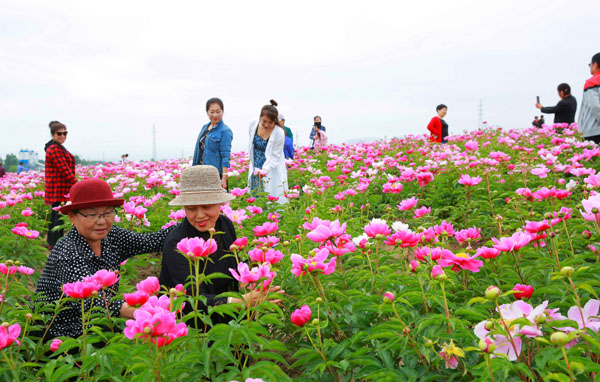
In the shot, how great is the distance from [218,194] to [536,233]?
Result: 148 centimetres

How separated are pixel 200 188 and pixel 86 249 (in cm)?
64

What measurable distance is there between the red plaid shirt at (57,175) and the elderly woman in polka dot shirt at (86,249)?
8.59ft

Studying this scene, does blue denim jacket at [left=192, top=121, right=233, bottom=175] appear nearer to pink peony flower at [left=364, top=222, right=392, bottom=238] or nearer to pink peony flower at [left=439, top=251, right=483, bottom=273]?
pink peony flower at [left=364, top=222, right=392, bottom=238]

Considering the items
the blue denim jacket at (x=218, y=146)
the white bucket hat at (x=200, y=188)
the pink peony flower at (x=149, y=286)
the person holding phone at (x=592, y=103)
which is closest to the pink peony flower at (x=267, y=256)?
the pink peony flower at (x=149, y=286)

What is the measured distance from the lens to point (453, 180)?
185 inches

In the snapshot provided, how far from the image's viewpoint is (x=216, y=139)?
4.54 m

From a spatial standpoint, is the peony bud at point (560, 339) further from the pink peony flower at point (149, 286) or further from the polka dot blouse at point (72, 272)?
the polka dot blouse at point (72, 272)

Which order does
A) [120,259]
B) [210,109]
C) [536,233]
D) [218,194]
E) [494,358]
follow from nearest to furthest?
[494,358] < [536,233] < [218,194] < [120,259] < [210,109]

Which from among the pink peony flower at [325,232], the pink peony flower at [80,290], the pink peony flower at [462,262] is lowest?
the pink peony flower at [80,290]

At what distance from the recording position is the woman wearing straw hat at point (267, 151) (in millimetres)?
4656

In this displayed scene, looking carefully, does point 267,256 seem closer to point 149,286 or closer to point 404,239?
point 149,286

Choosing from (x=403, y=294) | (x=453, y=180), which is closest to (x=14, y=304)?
(x=403, y=294)

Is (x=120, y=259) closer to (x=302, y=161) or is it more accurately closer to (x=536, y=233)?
(x=536, y=233)

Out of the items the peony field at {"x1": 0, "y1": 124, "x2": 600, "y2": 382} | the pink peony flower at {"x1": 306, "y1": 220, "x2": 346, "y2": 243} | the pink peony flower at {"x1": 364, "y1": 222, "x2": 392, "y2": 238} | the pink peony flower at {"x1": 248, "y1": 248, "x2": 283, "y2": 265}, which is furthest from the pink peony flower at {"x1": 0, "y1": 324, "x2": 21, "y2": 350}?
the pink peony flower at {"x1": 364, "y1": 222, "x2": 392, "y2": 238}
